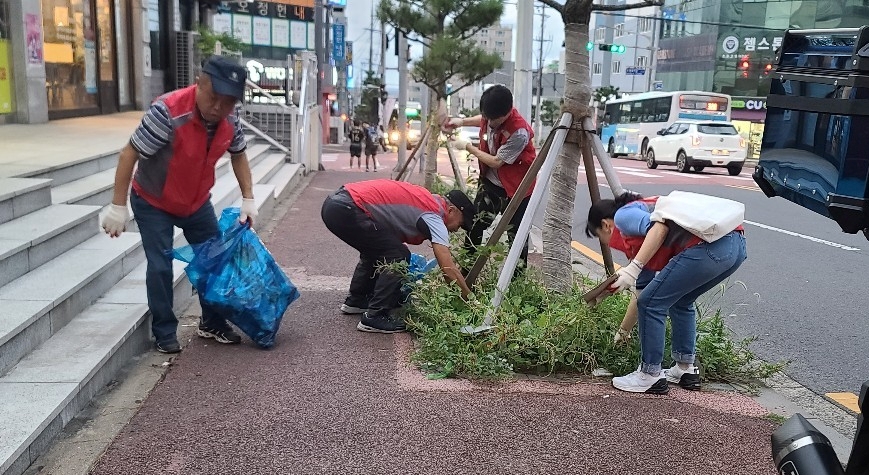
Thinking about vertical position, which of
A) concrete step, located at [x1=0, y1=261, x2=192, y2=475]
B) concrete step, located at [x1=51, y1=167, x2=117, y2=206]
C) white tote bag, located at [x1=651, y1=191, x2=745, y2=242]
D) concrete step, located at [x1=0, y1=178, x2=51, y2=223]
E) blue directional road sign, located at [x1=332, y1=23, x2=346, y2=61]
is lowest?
concrete step, located at [x1=0, y1=261, x2=192, y2=475]

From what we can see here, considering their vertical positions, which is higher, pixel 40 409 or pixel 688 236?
pixel 688 236

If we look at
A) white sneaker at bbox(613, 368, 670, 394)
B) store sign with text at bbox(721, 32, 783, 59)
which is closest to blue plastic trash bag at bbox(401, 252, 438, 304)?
white sneaker at bbox(613, 368, 670, 394)

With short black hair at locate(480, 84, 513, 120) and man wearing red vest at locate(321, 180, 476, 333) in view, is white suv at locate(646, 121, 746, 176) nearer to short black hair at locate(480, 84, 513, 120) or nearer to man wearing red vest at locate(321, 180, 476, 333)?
short black hair at locate(480, 84, 513, 120)

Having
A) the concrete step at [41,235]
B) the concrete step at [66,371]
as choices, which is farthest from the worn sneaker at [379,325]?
the concrete step at [41,235]

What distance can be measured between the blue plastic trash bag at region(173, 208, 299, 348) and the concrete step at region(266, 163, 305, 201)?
644cm

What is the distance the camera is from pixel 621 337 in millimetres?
3998

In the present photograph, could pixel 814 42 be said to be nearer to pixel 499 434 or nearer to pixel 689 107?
pixel 499 434

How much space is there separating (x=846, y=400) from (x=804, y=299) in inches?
97.5

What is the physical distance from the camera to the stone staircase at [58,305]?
2.91 metres

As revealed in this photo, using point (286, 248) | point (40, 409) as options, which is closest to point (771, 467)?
point (40, 409)

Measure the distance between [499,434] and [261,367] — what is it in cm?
145

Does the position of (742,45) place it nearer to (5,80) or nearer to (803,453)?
(5,80)

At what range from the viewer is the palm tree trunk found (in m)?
4.48

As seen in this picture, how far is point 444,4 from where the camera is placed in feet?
41.9
